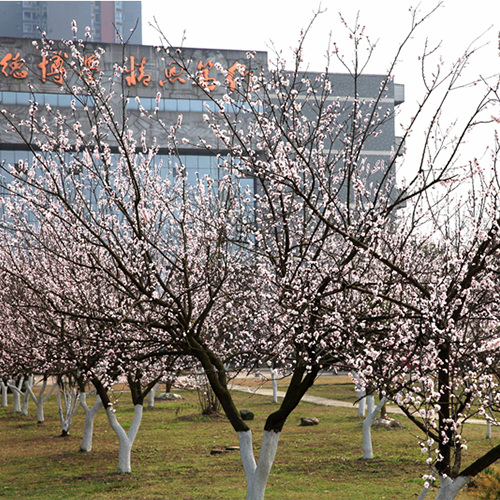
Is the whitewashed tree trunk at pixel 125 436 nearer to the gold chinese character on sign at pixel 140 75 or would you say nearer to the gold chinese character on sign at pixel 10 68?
the gold chinese character on sign at pixel 140 75

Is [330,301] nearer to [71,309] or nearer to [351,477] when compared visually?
[71,309]

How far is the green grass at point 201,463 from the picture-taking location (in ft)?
36.3

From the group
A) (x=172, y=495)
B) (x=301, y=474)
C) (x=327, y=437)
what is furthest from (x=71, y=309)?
(x=327, y=437)

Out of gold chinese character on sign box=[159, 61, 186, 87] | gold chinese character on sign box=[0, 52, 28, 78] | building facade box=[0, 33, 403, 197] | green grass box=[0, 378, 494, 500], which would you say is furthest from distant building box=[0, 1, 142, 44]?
green grass box=[0, 378, 494, 500]

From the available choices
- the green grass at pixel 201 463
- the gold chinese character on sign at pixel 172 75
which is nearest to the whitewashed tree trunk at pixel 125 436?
the green grass at pixel 201 463

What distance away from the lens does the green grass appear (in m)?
11.1

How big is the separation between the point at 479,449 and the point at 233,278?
8636mm

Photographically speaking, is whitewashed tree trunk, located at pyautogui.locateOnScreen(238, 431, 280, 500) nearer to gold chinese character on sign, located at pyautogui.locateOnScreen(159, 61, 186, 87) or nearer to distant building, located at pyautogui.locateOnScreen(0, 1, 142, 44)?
gold chinese character on sign, located at pyautogui.locateOnScreen(159, 61, 186, 87)

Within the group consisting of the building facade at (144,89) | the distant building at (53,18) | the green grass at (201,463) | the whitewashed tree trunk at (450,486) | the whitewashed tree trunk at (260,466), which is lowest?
the green grass at (201,463)

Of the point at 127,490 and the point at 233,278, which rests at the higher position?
the point at 233,278

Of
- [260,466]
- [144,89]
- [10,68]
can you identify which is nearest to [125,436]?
[260,466]

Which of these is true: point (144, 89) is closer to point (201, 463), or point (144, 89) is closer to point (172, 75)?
point (172, 75)

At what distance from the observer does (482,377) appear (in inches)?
213

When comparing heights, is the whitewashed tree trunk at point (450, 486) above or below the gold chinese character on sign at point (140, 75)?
below
